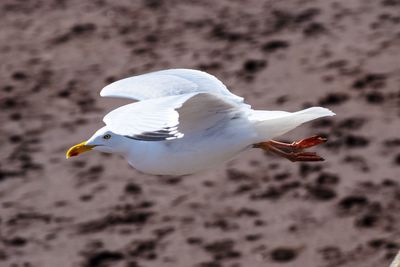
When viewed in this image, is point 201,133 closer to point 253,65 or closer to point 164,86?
point 164,86

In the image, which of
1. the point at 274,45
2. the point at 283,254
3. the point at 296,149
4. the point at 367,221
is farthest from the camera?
the point at 274,45

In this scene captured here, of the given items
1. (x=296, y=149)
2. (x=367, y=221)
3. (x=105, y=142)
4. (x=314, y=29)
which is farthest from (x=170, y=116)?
(x=314, y=29)

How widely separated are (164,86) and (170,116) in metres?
1.04

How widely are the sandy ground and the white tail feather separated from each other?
82.0 inches

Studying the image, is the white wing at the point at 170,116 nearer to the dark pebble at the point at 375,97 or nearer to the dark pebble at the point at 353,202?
the dark pebble at the point at 353,202

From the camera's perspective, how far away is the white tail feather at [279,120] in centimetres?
553

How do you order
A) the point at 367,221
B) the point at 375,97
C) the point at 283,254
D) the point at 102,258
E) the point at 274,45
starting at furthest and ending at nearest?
the point at 274,45, the point at 375,97, the point at 102,258, the point at 367,221, the point at 283,254

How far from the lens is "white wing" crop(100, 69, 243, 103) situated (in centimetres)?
590

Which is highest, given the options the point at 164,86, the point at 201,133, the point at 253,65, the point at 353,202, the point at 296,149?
the point at 253,65

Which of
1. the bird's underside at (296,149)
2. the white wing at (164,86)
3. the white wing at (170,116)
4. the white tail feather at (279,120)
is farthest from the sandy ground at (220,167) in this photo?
the white wing at (170,116)

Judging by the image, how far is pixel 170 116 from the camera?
491 centimetres

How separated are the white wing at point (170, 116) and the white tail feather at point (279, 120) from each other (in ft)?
0.40

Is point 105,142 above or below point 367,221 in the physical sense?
above

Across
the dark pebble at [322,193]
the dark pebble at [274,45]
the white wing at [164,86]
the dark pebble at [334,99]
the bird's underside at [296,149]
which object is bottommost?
the dark pebble at [322,193]
